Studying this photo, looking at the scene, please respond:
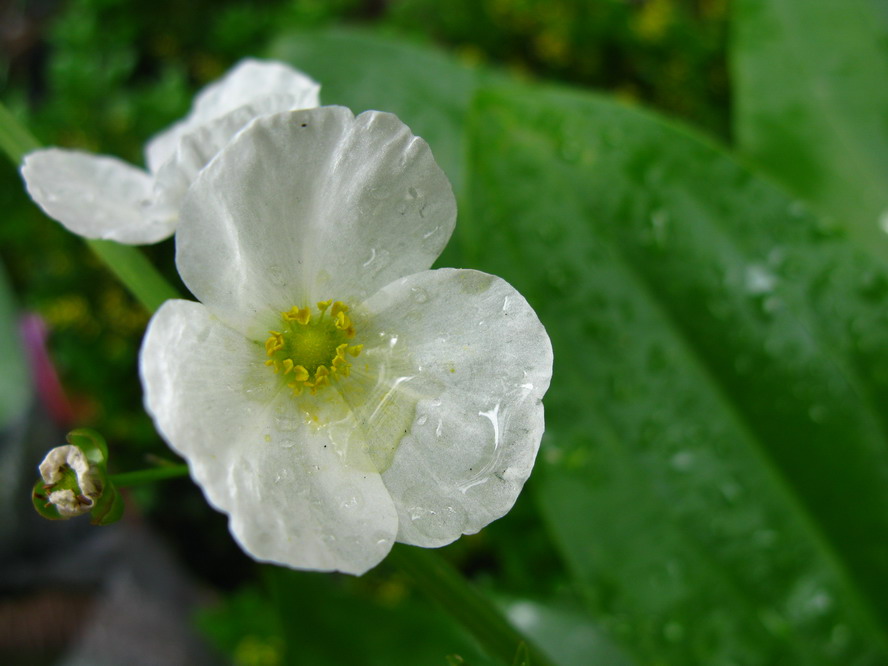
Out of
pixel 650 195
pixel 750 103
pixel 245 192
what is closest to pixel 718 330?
pixel 650 195

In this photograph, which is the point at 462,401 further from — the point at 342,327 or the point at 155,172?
the point at 155,172

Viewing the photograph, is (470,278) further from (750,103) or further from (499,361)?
(750,103)

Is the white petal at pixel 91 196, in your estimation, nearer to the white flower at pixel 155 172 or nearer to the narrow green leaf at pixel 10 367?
the white flower at pixel 155 172

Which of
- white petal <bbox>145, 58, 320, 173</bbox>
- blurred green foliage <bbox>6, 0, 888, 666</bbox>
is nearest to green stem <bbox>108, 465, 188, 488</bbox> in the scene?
white petal <bbox>145, 58, 320, 173</bbox>

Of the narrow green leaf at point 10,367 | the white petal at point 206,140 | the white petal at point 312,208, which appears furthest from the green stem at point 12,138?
the narrow green leaf at point 10,367

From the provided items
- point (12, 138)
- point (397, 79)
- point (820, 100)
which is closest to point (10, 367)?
point (397, 79)
